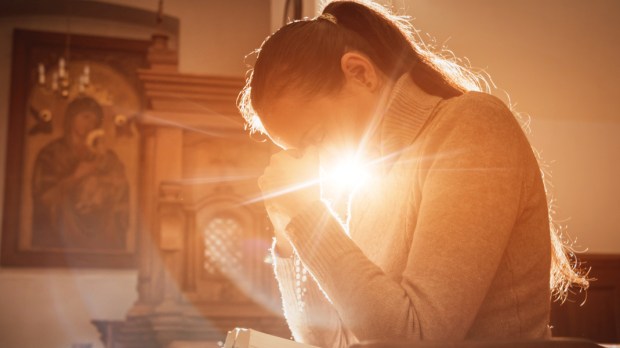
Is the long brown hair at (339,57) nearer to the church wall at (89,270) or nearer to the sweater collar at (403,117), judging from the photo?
the sweater collar at (403,117)

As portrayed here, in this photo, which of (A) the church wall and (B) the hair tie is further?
(A) the church wall

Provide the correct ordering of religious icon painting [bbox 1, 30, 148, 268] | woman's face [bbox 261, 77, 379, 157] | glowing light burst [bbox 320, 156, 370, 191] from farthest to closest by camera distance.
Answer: religious icon painting [bbox 1, 30, 148, 268], glowing light burst [bbox 320, 156, 370, 191], woman's face [bbox 261, 77, 379, 157]

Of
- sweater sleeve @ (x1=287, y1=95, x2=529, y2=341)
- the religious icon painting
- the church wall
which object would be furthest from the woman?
the religious icon painting

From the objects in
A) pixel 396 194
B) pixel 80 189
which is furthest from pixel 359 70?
pixel 80 189

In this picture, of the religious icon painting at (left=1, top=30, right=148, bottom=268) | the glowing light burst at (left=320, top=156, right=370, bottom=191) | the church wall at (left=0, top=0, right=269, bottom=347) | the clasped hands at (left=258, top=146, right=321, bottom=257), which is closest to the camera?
the clasped hands at (left=258, top=146, right=321, bottom=257)

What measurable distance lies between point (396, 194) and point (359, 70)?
25cm

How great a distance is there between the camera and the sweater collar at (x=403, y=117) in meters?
1.39

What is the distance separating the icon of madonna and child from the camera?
746 centimetres

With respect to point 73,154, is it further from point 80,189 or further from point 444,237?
point 444,237

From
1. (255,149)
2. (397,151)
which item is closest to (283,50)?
(397,151)

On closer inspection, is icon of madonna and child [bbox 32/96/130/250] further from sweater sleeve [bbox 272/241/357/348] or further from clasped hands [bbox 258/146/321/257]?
clasped hands [bbox 258/146/321/257]

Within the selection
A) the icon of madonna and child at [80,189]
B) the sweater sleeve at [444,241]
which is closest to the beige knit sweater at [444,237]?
the sweater sleeve at [444,241]

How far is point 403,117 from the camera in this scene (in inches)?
55.1

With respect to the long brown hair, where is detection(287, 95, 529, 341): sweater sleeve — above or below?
below
